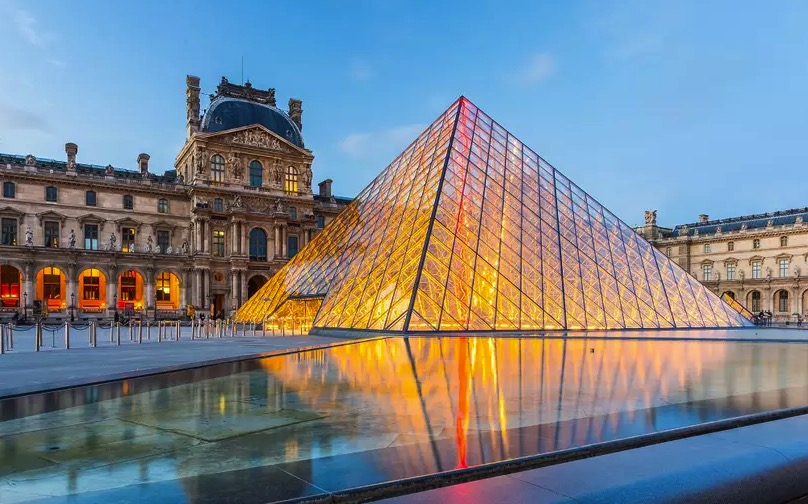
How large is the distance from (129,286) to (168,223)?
6.29 m

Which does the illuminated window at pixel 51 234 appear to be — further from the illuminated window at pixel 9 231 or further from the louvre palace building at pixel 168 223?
the illuminated window at pixel 9 231

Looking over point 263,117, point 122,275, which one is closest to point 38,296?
point 122,275

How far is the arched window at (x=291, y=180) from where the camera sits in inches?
2063

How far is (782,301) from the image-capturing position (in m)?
57.3

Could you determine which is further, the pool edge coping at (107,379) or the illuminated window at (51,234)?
the illuminated window at (51,234)

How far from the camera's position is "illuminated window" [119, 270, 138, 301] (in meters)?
47.8

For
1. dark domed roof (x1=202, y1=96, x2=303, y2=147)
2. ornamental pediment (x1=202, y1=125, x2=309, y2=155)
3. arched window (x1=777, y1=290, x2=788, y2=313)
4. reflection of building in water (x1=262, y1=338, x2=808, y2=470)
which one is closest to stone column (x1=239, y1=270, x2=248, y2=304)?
ornamental pediment (x1=202, y1=125, x2=309, y2=155)

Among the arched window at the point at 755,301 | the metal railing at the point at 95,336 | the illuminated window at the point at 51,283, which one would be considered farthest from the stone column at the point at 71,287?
the arched window at the point at 755,301

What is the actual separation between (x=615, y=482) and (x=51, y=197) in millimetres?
50759

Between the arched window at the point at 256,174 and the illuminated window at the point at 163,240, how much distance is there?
27.7 feet

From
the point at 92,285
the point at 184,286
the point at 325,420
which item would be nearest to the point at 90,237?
the point at 92,285

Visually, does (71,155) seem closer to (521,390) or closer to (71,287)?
(71,287)

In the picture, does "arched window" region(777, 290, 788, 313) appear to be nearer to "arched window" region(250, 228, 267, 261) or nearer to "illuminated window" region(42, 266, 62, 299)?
"arched window" region(250, 228, 267, 261)

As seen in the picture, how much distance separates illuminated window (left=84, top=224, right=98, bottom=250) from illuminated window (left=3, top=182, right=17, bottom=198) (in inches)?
208
